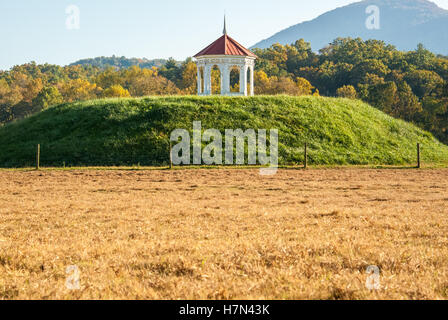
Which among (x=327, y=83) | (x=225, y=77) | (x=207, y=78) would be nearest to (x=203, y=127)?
(x=225, y=77)

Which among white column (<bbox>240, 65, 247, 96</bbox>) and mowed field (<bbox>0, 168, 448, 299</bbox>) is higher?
white column (<bbox>240, 65, 247, 96</bbox>)

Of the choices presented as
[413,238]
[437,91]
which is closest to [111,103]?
[413,238]

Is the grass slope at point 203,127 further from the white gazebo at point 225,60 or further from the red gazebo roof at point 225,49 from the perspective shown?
the red gazebo roof at point 225,49

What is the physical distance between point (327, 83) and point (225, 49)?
48827 millimetres

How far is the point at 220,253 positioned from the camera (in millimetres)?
8031

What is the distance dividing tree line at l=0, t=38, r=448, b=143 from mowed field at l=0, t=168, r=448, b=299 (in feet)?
171

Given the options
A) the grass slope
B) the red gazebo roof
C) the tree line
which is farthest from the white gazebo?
the tree line

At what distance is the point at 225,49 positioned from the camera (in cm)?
4619

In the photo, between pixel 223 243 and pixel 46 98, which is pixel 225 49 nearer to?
pixel 223 243

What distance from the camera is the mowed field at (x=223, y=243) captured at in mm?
6152

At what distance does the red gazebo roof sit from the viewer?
4603 centimetres

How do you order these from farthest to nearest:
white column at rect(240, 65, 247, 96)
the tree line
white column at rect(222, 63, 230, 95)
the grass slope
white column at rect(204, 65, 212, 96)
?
the tree line < white column at rect(204, 65, 212, 96) < white column at rect(240, 65, 247, 96) < white column at rect(222, 63, 230, 95) < the grass slope

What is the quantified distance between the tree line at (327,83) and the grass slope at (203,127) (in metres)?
24.1

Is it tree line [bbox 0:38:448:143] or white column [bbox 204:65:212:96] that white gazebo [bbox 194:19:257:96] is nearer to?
white column [bbox 204:65:212:96]
